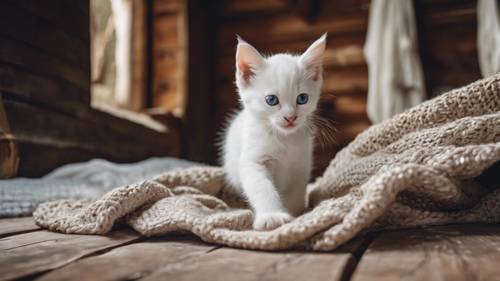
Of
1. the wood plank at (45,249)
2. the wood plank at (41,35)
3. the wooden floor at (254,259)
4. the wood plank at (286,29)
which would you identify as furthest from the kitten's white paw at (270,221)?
the wood plank at (286,29)

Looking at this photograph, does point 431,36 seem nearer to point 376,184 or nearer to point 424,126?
point 424,126

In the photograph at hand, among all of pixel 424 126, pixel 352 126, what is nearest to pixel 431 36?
pixel 352 126

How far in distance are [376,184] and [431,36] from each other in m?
2.66

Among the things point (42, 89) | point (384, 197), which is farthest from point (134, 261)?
point (42, 89)

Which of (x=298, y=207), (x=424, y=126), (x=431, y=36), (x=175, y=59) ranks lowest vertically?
(x=298, y=207)

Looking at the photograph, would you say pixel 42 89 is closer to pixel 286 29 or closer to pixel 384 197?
pixel 384 197

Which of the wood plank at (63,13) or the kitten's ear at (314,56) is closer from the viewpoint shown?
the kitten's ear at (314,56)

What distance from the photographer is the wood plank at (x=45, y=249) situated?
22.5 inches

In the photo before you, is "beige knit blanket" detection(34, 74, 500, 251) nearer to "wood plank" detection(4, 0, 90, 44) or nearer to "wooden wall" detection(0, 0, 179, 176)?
"wooden wall" detection(0, 0, 179, 176)

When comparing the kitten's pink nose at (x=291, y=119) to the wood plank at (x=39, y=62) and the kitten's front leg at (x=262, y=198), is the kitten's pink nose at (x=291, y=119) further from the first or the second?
the wood plank at (x=39, y=62)

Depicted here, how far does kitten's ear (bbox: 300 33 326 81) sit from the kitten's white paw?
0.47 m

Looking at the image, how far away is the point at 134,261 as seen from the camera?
610 mm

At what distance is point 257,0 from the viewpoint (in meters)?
3.30

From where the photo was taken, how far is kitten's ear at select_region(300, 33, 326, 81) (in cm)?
109
